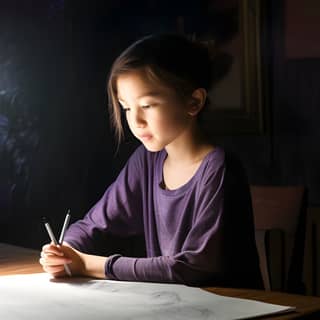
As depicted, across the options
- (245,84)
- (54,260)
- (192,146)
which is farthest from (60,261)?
(245,84)

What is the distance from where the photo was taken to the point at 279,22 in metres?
2.06

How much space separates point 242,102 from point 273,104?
0.09 m

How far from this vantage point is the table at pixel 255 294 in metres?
1.13

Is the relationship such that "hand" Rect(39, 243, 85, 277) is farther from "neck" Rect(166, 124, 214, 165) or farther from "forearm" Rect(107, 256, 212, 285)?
"neck" Rect(166, 124, 214, 165)

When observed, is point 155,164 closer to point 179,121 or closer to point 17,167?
point 179,121

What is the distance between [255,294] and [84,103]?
3.22 feet

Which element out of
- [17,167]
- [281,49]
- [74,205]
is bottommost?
[74,205]

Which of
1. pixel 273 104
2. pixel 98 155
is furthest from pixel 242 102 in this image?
pixel 98 155

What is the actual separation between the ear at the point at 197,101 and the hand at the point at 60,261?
33cm

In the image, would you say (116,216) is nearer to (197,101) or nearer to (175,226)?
(175,226)

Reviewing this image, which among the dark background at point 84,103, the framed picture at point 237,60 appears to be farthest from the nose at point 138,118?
the framed picture at point 237,60

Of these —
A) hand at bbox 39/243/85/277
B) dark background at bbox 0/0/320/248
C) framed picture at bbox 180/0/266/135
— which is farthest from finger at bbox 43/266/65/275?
framed picture at bbox 180/0/266/135

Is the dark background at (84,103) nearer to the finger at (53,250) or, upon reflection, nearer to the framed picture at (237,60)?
the framed picture at (237,60)

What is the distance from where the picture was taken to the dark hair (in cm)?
138
